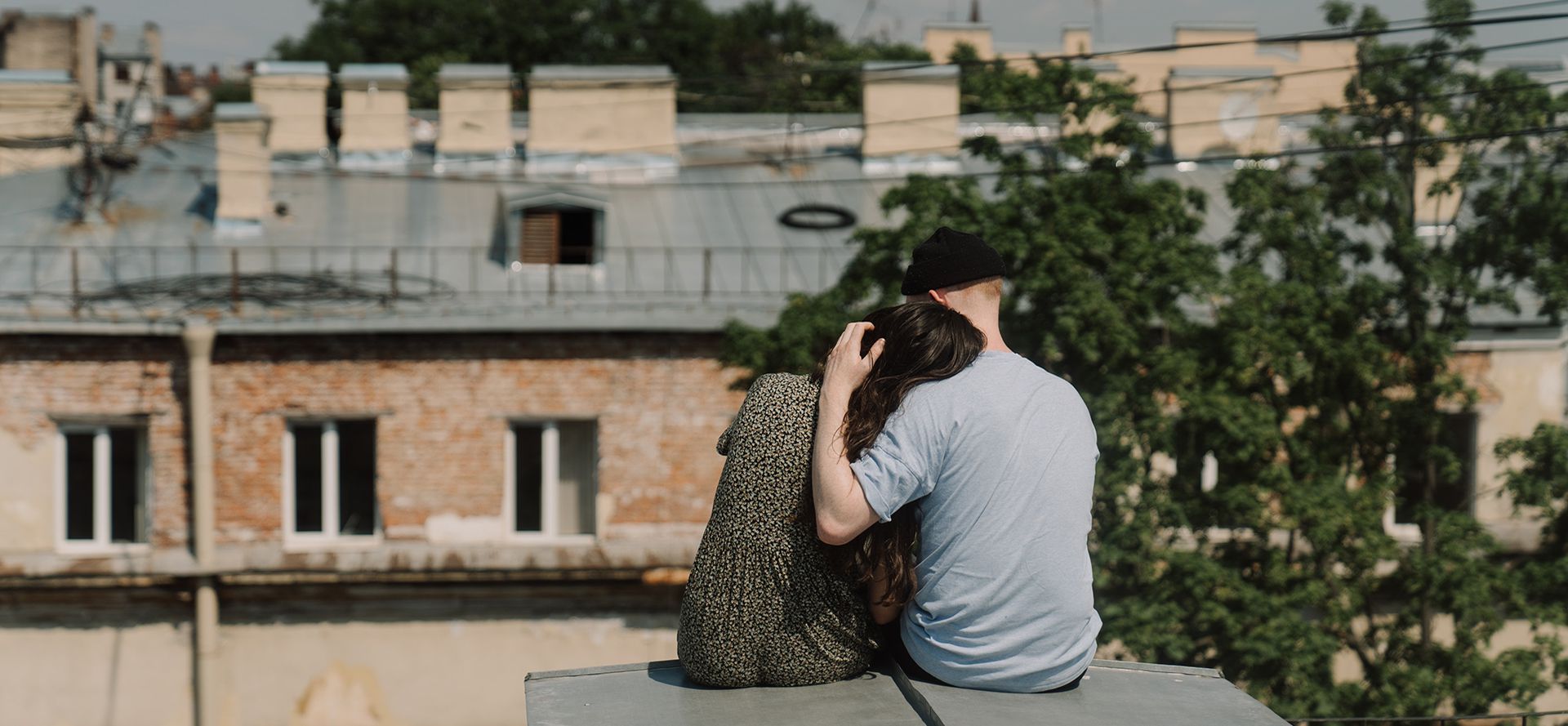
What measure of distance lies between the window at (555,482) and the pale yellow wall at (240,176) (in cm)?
462

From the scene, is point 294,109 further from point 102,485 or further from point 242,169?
point 102,485

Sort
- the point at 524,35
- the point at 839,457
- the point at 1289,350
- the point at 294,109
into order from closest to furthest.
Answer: the point at 839,457
the point at 1289,350
the point at 294,109
the point at 524,35

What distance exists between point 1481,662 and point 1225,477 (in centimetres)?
221

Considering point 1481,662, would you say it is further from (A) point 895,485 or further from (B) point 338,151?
(B) point 338,151

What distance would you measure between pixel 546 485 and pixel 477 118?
6273 mm

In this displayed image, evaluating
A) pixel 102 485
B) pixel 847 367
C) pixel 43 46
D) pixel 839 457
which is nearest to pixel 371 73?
pixel 102 485

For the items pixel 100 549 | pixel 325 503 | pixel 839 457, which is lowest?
pixel 100 549

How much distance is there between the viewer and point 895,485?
9.78 feet

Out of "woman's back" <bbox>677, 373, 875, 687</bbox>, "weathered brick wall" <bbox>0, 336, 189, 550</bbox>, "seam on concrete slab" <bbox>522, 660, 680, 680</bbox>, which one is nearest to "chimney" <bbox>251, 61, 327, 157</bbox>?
"weathered brick wall" <bbox>0, 336, 189, 550</bbox>

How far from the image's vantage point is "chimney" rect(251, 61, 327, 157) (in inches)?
704

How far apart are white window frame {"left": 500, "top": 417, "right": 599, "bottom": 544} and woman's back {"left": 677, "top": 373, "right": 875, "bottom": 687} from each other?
10561 millimetres

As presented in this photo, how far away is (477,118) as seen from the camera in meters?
17.9

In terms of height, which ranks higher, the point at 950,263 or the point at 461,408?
the point at 950,263

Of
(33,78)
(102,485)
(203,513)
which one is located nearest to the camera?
(203,513)
